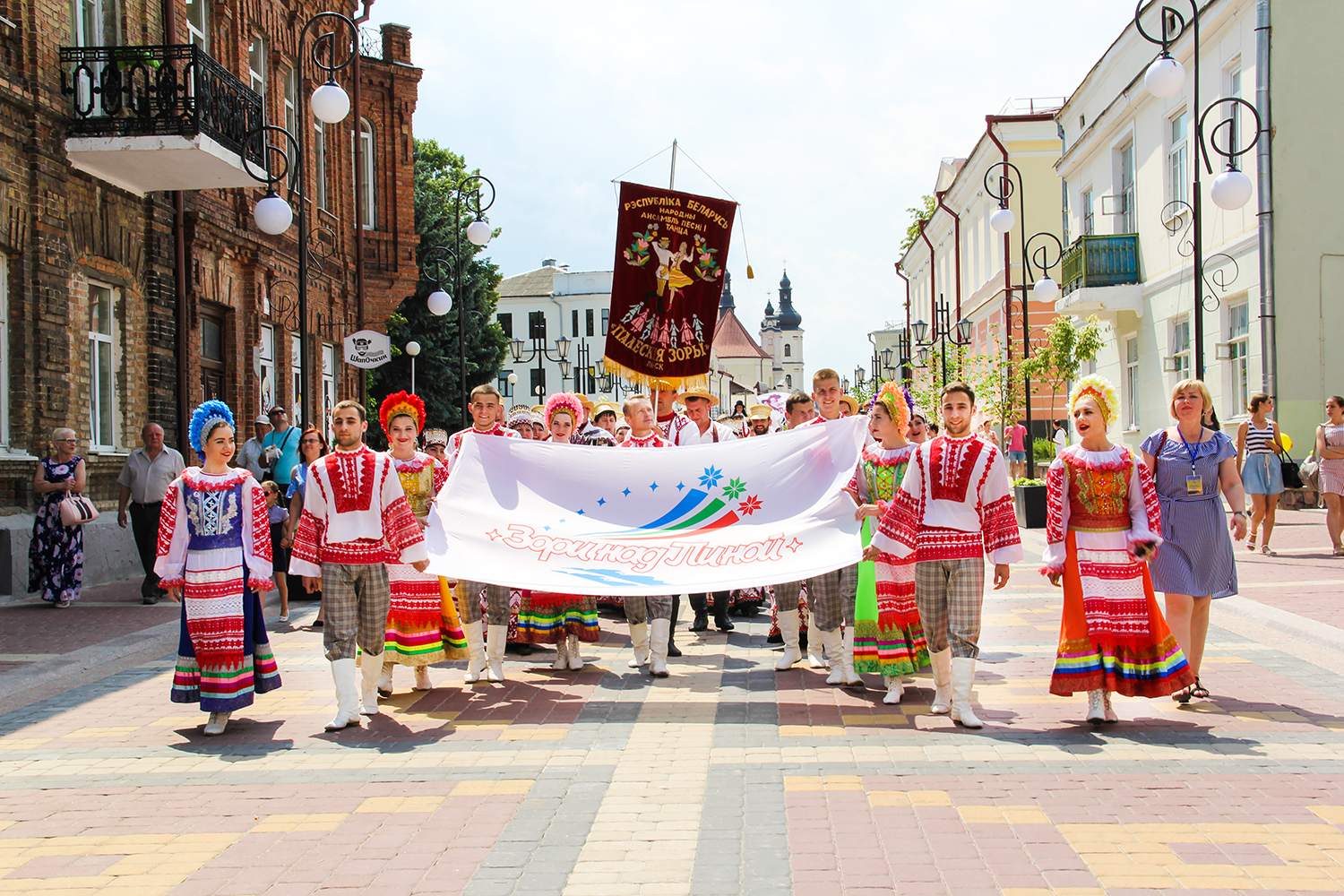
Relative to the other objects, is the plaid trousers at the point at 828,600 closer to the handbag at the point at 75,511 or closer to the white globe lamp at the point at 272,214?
the handbag at the point at 75,511

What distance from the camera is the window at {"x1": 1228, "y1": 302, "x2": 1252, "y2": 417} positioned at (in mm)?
21906

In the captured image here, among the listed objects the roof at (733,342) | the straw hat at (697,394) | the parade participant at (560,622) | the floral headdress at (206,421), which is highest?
the roof at (733,342)

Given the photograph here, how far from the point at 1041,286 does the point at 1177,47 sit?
557cm

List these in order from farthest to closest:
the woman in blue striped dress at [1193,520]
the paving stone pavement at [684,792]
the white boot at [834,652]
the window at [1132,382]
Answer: the window at [1132,382], the white boot at [834,652], the woman in blue striped dress at [1193,520], the paving stone pavement at [684,792]

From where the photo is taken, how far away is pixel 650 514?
338 inches

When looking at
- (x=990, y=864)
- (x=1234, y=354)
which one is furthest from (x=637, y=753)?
(x=1234, y=354)

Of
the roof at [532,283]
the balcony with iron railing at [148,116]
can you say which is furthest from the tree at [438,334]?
the roof at [532,283]

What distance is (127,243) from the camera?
52.7ft

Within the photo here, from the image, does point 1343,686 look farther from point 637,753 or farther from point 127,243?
point 127,243

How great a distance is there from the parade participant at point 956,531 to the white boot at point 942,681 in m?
0.03

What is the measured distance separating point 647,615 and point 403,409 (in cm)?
243

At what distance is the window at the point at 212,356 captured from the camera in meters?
18.8

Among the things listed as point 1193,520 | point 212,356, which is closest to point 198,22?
point 212,356

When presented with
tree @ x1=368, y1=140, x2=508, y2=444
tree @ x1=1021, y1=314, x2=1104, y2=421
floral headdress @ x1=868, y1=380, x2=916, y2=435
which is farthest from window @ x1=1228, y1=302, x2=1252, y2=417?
tree @ x1=368, y1=140, x2=508, y2=444
